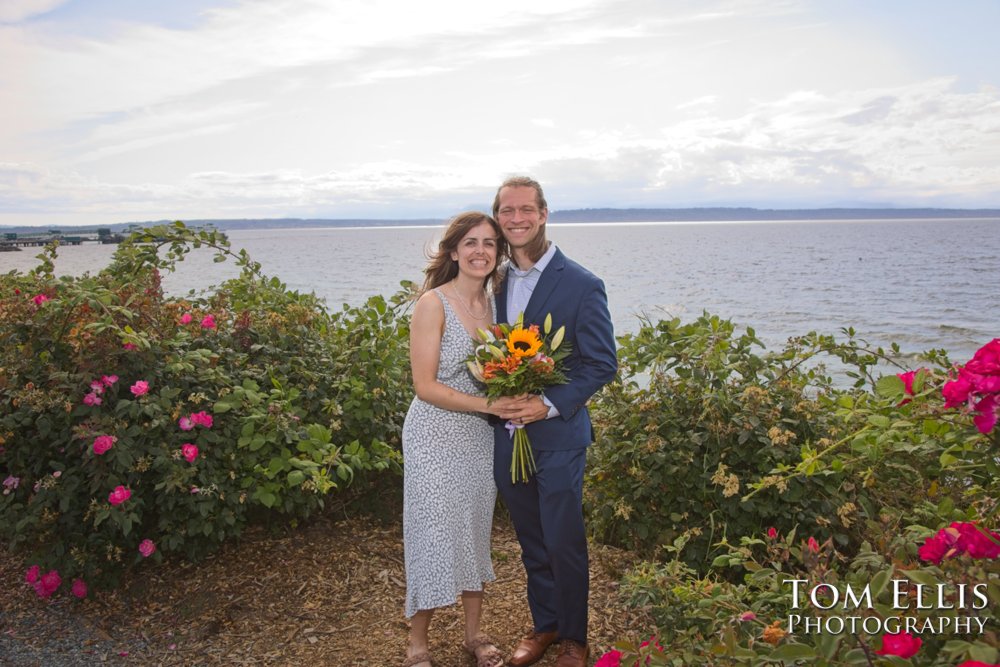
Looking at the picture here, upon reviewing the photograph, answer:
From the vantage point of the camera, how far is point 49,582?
446 cm

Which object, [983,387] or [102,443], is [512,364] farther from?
[102,443]

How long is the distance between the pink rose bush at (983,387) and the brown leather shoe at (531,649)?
2468mm

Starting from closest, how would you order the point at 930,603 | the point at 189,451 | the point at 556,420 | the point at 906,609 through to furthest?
the point at 930,603
the point at 906,609
the point at 556,420
the point at 189,451

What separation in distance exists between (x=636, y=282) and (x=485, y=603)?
43.0 meters

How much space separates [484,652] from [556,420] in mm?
1237

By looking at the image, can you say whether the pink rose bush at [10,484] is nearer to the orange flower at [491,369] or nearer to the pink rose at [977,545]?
the orange flower at [491,369]

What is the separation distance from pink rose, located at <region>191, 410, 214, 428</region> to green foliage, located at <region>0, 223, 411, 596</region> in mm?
73

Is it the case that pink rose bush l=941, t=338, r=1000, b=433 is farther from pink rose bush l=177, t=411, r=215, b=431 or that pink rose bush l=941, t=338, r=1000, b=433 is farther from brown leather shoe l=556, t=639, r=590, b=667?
pink rose bush l=177, t=411, r=215, b=431

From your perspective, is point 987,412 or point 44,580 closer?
point 987,412

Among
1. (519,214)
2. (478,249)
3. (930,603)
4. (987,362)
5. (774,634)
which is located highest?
(519,214)

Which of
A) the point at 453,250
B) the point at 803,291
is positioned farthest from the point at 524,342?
the point at 803,291

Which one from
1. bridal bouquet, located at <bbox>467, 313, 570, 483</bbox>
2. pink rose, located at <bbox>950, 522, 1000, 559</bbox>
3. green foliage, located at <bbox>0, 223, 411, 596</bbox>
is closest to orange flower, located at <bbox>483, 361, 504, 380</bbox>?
bridal bouquet, located at <bbox>467, 313, 570, 483</bbox>

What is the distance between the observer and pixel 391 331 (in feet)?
17.8

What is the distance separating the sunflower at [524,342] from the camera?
3.42m
